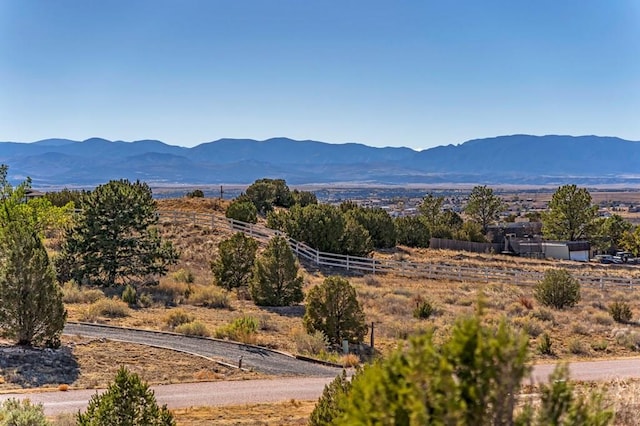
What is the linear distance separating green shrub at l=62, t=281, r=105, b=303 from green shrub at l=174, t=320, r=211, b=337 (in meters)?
6.90

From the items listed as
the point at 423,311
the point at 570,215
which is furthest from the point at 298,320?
the point at 570,215

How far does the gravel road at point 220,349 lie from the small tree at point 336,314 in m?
2.86

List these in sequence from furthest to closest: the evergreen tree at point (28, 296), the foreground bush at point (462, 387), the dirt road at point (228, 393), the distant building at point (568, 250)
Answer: the distant building at point (568, 250) → the evergreen tree at point (28, 296) → the dirt road at point (228, 393) → the foreground bush at point (462, 387)

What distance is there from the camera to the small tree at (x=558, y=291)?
1168 inches

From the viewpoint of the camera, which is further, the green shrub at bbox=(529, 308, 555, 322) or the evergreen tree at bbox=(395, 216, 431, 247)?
the evergreen tree at bbox=(395, 216, 431, 247)

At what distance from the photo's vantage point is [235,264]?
31.8m

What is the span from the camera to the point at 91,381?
15258 millimetres

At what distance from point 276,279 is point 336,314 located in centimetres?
707

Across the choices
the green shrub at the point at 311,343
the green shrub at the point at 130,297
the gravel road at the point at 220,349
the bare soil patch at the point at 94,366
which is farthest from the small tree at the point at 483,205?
the bare soil patch at the point at 94,366

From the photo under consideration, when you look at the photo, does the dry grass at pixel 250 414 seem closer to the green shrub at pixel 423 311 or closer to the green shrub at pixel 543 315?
the green shrub at pixel 423 311

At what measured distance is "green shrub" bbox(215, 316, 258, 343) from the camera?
20.6 metres

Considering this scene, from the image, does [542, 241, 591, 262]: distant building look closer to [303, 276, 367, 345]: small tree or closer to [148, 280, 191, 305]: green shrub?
[148, 280, 191, 305]: green shrub

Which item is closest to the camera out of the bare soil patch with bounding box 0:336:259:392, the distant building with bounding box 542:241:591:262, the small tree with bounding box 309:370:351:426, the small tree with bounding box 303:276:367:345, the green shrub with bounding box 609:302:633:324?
the small tree with bounding box 309:370:351:426

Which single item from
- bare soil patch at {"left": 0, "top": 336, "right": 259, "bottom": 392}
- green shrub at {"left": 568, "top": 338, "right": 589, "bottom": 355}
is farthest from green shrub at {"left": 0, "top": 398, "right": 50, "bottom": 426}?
green shrub at {"left": 568, "top": 338, "right": 589, "bottom": 355}
